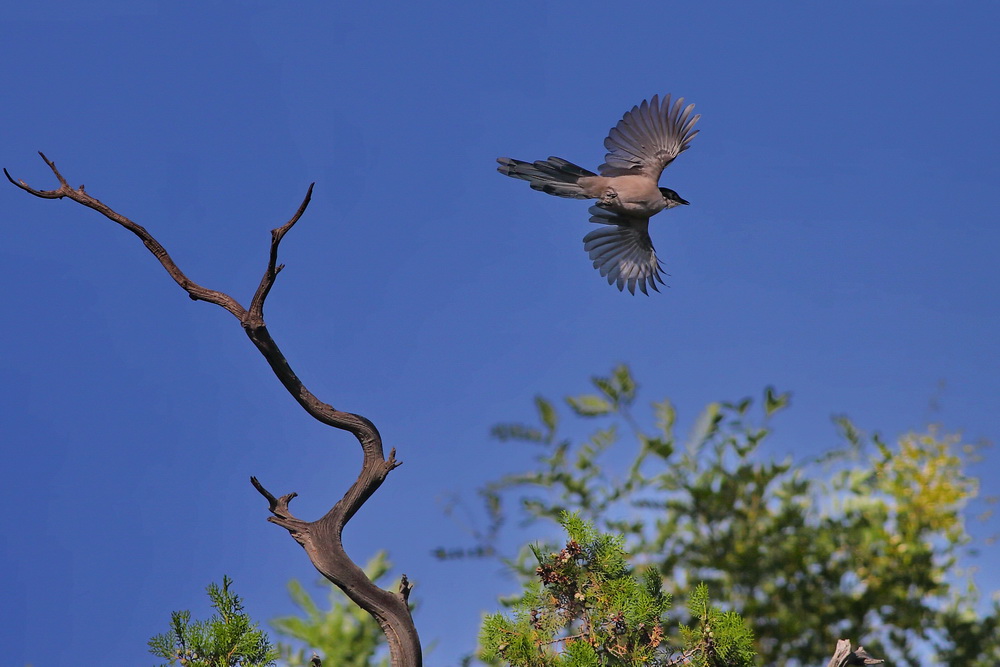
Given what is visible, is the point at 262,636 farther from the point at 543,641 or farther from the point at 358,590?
the point at 543,641

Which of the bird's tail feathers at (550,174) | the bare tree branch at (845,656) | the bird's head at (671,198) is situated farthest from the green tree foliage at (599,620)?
the bird's head at (671,198)

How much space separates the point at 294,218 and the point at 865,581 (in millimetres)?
3334

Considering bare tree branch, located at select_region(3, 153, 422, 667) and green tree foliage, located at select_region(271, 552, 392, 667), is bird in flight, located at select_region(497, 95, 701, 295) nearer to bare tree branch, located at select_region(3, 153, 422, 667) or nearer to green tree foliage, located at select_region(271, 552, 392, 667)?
bare tree branch, located at select_region(3, 153, 422, 667)

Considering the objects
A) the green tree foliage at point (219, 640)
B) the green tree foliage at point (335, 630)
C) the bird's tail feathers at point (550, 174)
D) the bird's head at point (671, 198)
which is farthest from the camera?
the green tree foliage at point (335, 630)

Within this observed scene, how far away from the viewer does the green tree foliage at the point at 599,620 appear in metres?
2.29

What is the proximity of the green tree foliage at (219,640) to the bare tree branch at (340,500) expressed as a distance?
20 cm

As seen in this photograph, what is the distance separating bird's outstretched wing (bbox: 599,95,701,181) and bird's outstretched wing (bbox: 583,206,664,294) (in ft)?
0.89

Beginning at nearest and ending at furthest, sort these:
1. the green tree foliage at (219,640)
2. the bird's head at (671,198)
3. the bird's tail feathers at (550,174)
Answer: the green tree foliage at (219,640)
the bird's tail feathers at (550,174)
the bird's head at (671,198)

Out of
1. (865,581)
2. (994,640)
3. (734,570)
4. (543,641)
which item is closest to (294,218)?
(543,641)

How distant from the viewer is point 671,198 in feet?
9.64

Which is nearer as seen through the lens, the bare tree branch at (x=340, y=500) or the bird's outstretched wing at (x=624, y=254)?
the bare tree branch at (x=340, y=500)

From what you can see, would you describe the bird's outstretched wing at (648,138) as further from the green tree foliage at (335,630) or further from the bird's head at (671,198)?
the green tree foliage at (335,630)

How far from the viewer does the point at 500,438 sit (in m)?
4.26

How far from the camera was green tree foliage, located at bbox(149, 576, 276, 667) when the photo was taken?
2.15m
